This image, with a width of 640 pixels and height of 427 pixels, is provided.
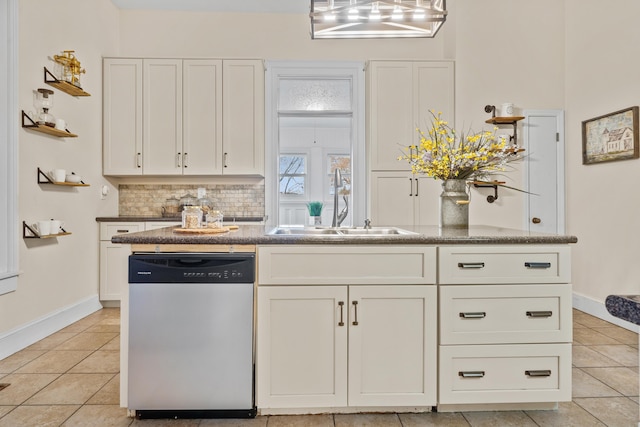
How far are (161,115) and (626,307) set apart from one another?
13.6 ft

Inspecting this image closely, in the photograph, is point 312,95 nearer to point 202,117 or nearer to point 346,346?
point 202,117

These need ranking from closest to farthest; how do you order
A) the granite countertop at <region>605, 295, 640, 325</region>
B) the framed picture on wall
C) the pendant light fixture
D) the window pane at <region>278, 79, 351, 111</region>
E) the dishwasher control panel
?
the granite countertop at <region>605, 295, 640, 325</region>, the dishwasher control panel, the pendant light fixture, the framed picture on wall, the window pane at <region>278, 79, 351, 111</region>

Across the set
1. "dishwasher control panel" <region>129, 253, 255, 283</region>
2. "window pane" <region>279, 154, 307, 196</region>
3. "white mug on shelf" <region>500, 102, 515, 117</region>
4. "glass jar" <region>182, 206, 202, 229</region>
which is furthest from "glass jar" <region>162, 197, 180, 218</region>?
"white mug on shelf" <region>500, 102, 515, 117</region>

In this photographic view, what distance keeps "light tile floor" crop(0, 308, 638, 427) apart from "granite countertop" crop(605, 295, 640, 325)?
1261 mm

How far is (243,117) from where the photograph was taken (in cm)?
408

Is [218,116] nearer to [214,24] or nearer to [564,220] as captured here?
[214,24]

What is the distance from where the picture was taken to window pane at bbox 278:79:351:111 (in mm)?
4516

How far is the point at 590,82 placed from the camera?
12.1 feet

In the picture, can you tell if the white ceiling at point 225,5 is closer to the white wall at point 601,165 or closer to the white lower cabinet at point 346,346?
the white wall at point 601,165

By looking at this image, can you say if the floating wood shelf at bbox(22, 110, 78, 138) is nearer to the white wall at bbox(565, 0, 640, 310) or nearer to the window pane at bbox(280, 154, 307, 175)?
the window pane at bbox(280, 154, 307, 175)

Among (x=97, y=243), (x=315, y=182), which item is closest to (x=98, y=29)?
(x=97, y=243)

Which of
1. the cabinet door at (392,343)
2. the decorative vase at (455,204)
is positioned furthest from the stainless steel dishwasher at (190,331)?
the decorative vase at (455,204)

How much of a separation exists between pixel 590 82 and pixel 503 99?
746 millimetres

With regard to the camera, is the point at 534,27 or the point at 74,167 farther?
the point at 534,27
